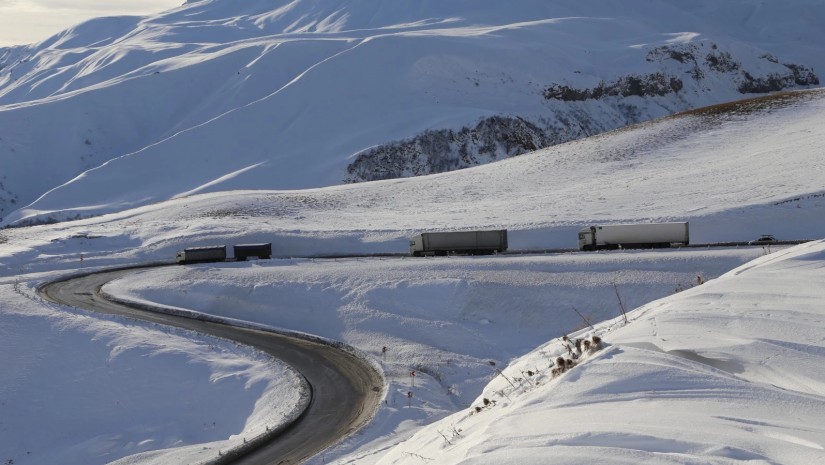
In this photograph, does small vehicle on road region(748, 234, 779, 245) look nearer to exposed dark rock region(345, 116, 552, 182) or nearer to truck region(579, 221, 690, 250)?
truck region(579, 221, 690, 250)

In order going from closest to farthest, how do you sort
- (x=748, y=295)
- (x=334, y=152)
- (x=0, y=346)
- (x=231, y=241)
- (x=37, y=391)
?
1. (x=748, y=295)
2. (x=37, y=391)
3. (x=0, y=346)
4. (x=231, y=241)
5. (x=334, y=152)

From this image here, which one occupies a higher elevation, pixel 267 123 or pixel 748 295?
pixel 267 123

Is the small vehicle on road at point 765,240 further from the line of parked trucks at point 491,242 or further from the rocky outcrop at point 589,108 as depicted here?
the rocky outcrop at point 589,108

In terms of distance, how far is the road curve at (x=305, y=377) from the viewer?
2683 centimetres

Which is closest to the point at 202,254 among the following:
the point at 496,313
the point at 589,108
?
the point at 496,313

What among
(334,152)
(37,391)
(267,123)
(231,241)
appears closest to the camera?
(37,391)

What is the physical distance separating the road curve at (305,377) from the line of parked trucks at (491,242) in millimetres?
7909

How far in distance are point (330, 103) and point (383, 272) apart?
91.4 metres

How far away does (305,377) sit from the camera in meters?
35.8

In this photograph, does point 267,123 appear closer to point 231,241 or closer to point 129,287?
point 231,241

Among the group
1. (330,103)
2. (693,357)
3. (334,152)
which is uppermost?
(330,103)

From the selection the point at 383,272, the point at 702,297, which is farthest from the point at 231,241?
the point at 702,297

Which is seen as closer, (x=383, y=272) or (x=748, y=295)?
(x=748, y=295)

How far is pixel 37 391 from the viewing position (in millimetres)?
36875
